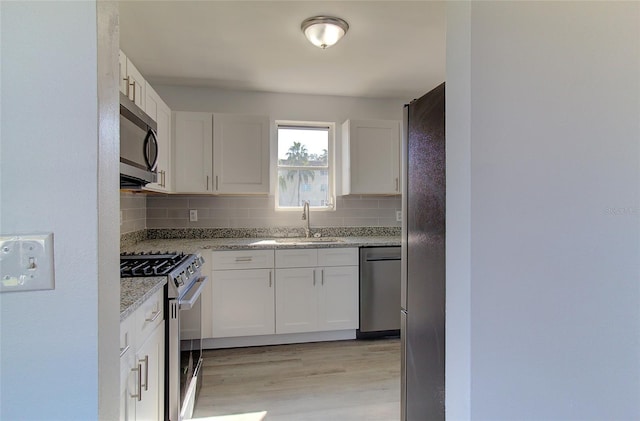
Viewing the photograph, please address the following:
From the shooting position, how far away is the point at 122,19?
1898 mm

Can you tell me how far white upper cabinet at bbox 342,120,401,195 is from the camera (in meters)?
3.13

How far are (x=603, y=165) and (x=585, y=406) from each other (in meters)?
0.62

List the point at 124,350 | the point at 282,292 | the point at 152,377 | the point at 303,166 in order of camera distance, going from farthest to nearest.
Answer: the point at 303,166 → the point at 282,292 → the point at 152,377 → the point at 124,350

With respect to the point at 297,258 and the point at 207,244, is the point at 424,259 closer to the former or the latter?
the point at 297,258

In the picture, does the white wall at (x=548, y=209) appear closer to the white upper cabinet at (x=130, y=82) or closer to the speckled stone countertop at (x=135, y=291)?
the speckled stone countertop at (x=135, y=291)

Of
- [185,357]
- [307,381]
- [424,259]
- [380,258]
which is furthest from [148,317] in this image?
[380,258]

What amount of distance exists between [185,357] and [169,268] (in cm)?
51

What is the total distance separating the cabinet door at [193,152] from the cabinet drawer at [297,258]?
35.5 inches

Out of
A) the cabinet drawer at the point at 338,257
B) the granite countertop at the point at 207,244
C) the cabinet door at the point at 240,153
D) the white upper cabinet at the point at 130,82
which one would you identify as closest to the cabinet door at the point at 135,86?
the white upper cabinet at the point at 130,82

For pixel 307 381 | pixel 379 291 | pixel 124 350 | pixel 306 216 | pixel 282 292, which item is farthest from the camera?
pixel 306 216

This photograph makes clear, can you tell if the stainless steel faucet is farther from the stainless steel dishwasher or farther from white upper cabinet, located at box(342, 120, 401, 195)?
the stainless steel dishwasher
